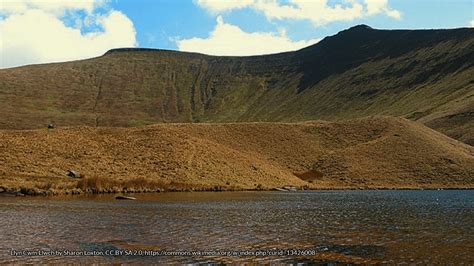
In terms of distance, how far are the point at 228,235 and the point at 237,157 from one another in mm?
66947

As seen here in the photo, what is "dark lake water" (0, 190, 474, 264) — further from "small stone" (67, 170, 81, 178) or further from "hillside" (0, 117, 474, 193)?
"hillside" (0, 117, 474, 193)

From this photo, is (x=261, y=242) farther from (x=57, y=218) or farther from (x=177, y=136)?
(x=177, y=136)

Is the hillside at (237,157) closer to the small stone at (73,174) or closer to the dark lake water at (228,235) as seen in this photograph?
the small stone at (73,174)

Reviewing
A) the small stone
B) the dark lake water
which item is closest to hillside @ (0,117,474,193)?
the small stone

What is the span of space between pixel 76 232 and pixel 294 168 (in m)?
78.4

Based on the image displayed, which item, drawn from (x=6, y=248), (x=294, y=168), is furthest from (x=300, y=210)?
(x=294, y=168)

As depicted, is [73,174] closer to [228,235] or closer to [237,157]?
[237,157]

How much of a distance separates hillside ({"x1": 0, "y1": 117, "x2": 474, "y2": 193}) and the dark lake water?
2814 centimetres

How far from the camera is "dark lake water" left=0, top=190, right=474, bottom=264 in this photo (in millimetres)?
21266

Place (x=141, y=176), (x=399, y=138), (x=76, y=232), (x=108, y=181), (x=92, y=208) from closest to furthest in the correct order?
(x=76, y=232), (x=92, y=208), (x=108, y=181), (x=141, y=176), (x=399, y=138)

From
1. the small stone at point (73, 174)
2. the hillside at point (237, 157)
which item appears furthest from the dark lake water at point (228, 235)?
the hillside at point (237, 157)

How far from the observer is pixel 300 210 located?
44.3 meters

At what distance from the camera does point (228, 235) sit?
90.6ft

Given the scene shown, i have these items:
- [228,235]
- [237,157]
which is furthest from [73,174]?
[228,235]
